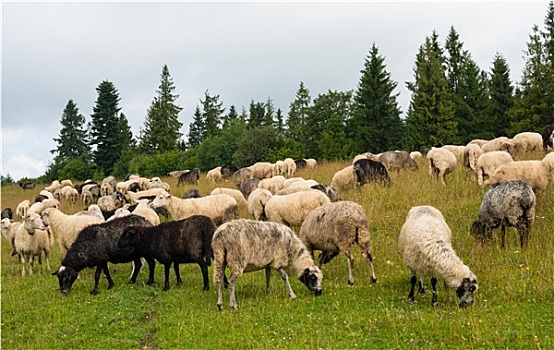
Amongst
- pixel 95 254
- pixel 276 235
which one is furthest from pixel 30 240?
pixel 276 235

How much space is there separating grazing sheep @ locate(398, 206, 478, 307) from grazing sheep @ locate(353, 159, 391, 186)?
34.8 feet

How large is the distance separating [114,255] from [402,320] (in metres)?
6.92

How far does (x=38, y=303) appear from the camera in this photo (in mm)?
10156

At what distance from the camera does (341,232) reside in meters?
10.0

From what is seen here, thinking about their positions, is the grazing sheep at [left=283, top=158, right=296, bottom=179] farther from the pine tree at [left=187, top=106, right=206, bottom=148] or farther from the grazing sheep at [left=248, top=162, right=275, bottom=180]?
the pine tree at [left=187, top=106, right=206, bottom=148]

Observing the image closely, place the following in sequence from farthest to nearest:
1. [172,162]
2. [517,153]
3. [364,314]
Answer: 1. [172,162]
2. [517,153]
3. [364,314]

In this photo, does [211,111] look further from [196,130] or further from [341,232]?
[341,232]

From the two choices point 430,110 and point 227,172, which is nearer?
point 227,172

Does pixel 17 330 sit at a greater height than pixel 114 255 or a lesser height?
lesser

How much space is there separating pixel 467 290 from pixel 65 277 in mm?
8458

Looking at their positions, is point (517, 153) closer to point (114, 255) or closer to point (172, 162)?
point (114, 255)

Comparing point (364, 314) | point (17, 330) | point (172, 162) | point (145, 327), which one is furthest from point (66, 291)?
point (172, 162)

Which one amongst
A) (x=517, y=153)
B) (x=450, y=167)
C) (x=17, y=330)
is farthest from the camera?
(x=517, y=153)

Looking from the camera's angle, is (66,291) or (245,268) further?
(66,291)
